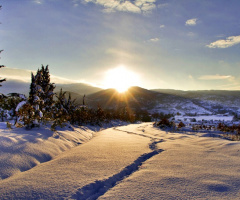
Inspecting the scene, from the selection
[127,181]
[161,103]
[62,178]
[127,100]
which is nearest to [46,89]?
[62,178]

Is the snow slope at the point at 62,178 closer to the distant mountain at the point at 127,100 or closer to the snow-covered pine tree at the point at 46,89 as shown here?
the snow-covered pine tree at the point at 46,89

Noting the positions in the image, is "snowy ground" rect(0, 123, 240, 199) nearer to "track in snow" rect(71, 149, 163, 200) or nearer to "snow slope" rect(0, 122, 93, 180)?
"track in snow" rect(71, 149, 163, 200)

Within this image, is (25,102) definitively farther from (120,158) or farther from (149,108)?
(149,108)

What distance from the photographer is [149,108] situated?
74812 mm

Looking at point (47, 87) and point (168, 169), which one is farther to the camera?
point (47, 87)

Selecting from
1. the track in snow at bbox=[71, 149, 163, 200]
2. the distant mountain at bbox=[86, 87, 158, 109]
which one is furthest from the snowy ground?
the distant mountain at bbox=[86, 87, 158, 109]

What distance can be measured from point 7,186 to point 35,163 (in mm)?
963

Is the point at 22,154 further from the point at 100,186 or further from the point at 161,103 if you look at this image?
Answer: the point at 161,103

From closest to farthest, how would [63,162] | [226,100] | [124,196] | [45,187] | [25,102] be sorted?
[124,196] < [45,187] < [63,162] < [25,102] < [226,100]

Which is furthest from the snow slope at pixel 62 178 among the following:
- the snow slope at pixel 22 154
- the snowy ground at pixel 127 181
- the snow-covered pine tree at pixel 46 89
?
the snow-covered pine tree at pixel 46 89

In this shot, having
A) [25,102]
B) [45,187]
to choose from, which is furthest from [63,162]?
[25,102]

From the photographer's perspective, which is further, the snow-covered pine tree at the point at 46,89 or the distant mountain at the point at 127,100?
the distant mountain at the point at 127,100

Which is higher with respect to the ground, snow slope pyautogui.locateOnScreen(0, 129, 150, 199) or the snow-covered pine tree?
the snow-covered pine tree

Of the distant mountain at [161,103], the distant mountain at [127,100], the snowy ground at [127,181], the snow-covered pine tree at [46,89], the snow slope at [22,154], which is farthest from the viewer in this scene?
the distant mountain at [127,100]
